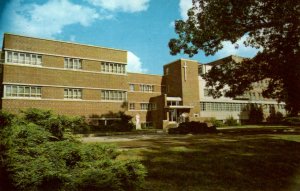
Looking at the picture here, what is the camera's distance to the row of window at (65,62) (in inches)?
1327

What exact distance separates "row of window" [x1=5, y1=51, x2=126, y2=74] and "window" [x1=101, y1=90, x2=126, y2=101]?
3036 millimetres

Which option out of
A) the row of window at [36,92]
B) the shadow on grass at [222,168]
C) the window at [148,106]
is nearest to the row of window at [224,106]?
the window at [148,106]

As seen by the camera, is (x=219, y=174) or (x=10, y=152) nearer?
(x=10, y=152)

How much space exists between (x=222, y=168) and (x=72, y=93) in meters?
30.5

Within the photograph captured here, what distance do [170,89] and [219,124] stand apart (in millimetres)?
12164

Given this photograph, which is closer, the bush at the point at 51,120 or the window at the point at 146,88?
the bush at the point at 51,120

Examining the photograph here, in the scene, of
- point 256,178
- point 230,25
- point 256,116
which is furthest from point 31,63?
point 256,116

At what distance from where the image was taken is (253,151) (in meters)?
14.8

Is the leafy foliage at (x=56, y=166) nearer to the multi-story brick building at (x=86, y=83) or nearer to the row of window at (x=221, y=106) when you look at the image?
the multi-story brick building at (x=86, y=83)

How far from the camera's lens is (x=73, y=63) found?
38406mm

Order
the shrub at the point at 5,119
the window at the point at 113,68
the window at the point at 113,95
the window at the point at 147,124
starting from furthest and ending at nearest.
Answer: the window at the point at 147,124, the window at the point at 113,68, the window at the point at 113,95, the shrub at the point at 5,119

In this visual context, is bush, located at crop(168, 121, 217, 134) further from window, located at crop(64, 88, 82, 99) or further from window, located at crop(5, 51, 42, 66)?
window, located at crop(5, 51, 42, 66)

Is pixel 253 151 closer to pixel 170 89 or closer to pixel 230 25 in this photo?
pixel 230 25

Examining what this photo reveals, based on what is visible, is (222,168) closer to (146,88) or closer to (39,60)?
(39,60)
